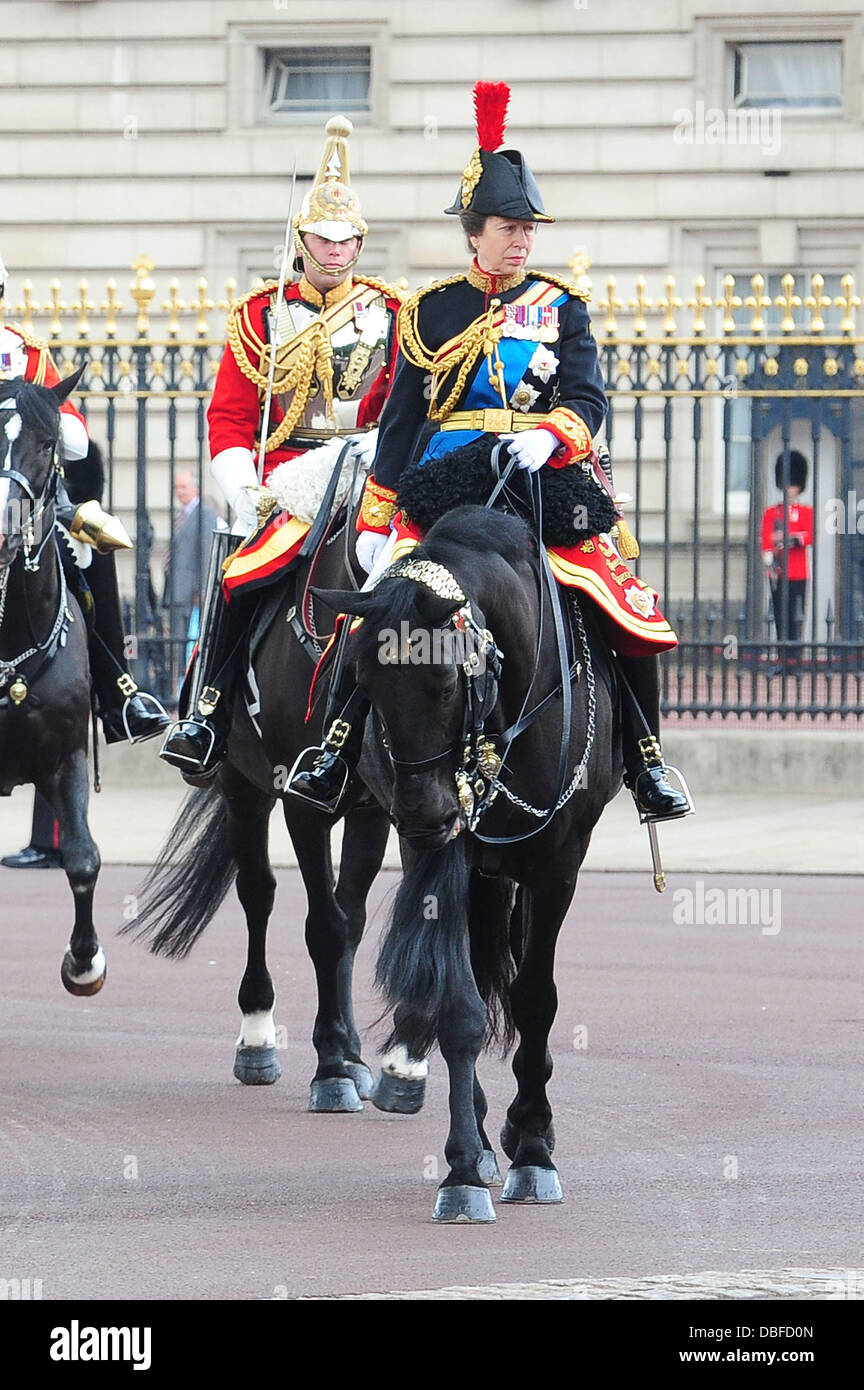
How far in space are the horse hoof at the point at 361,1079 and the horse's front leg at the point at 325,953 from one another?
30 millimetres

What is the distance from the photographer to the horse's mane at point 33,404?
7383 millimetres

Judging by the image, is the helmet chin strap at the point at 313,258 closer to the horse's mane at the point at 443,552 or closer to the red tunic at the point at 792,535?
the horse's mane at the point at 443,552

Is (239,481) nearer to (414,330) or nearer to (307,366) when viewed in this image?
(307,366)

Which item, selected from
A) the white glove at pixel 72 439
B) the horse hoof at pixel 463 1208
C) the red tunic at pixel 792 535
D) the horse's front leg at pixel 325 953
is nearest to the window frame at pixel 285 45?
the red tunic at pixel 792 535

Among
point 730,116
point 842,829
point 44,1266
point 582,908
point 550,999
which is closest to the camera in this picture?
point 44,1266

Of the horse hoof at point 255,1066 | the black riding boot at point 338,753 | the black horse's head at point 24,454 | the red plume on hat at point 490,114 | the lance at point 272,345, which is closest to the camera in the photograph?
the black riding boot at point 338,753

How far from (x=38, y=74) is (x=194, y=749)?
56.4 ft

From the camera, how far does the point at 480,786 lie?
5551mm

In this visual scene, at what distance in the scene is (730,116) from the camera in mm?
22484

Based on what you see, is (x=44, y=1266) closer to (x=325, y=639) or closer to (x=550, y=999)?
(x=550, y=999)

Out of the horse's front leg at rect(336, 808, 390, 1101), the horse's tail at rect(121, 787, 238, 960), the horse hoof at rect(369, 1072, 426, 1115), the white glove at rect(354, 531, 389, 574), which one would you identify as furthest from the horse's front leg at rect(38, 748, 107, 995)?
the white glove at rect(354, 531, 389, 574)

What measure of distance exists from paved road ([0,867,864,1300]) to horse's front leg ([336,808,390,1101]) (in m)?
0.18

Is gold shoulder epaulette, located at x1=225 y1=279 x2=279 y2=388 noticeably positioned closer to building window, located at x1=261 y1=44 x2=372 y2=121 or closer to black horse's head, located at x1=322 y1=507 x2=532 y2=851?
black horse's head, located at x1=322 y1=507 x2=532 y2=851
